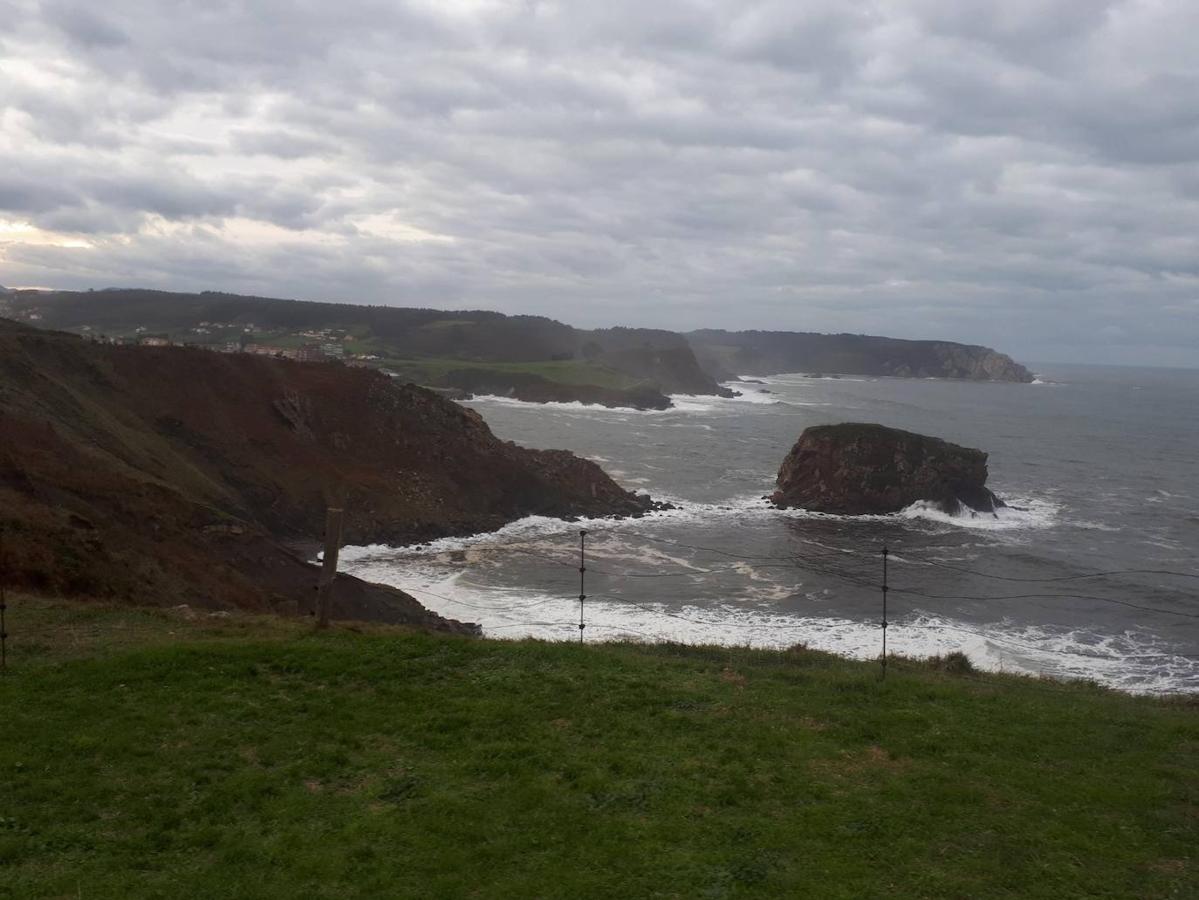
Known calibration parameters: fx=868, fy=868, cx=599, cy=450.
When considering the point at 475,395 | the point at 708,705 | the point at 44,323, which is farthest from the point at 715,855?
the point at 44,323

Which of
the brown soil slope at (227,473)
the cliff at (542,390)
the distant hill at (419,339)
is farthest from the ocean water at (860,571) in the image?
the distant hill at (419,339)

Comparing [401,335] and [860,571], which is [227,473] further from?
[401,335]

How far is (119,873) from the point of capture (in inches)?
267

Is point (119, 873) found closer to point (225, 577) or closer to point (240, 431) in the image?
point (225, 577)

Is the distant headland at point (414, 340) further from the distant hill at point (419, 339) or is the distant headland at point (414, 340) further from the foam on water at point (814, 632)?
the foam on water at point (814, 632)

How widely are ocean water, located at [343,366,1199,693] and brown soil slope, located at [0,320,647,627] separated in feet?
12.1

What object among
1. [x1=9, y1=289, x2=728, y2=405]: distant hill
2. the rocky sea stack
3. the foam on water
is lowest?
the foam on water

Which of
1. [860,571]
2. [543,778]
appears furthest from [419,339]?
[543,778]

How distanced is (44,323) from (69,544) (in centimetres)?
13575

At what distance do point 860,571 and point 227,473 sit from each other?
29.0 m

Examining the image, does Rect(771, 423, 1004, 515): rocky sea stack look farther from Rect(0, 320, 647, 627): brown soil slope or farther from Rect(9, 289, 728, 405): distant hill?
Rect(9, 289, 728, 405): distant hill

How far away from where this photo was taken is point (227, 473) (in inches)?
1575

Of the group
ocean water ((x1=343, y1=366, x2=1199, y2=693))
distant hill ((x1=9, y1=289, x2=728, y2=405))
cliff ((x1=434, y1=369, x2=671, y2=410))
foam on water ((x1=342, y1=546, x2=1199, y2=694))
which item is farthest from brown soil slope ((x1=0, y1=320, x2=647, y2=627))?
distant hill ((x1=9, y1=289, x2=728, y2=405))

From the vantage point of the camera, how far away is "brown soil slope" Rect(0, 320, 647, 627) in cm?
2205
